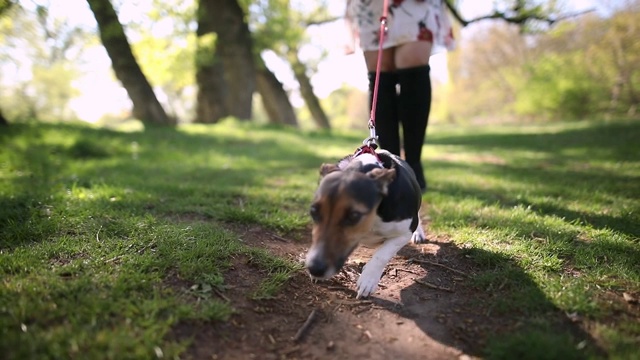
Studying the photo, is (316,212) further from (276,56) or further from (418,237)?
(276,56)

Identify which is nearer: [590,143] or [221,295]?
[221,295]

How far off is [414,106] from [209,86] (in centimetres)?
997

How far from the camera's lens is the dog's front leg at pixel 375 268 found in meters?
2.52

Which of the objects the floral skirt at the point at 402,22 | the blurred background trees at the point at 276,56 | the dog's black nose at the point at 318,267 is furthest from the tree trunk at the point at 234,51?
the dog's black nose at the point at 318,267

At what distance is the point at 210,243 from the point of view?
2887mm

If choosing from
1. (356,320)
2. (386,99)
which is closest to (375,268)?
(356,320)

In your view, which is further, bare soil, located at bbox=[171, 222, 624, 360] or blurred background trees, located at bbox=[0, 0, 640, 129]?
blurred background trees, located at bbox=[0, 0, 640, 129]

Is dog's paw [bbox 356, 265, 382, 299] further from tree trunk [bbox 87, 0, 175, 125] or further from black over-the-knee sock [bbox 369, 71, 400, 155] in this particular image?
tree trunk [bbox 87, 0, 175, 125]

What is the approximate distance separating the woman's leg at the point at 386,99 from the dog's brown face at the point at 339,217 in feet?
5.61

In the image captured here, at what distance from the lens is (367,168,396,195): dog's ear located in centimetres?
246

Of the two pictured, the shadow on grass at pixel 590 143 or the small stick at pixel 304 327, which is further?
the shadow on grass at pixel 590 143

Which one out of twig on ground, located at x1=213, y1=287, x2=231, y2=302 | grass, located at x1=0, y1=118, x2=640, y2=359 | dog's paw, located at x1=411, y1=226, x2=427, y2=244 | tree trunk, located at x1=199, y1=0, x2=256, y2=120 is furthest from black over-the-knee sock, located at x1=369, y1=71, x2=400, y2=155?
tree trunk, located at x1=199, y1=0, x2=256, y2=120

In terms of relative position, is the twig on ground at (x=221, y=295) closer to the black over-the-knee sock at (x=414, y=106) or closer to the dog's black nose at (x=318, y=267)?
the dog's black nose at (x=318, y=267)

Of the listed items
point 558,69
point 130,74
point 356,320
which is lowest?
point 356,320
